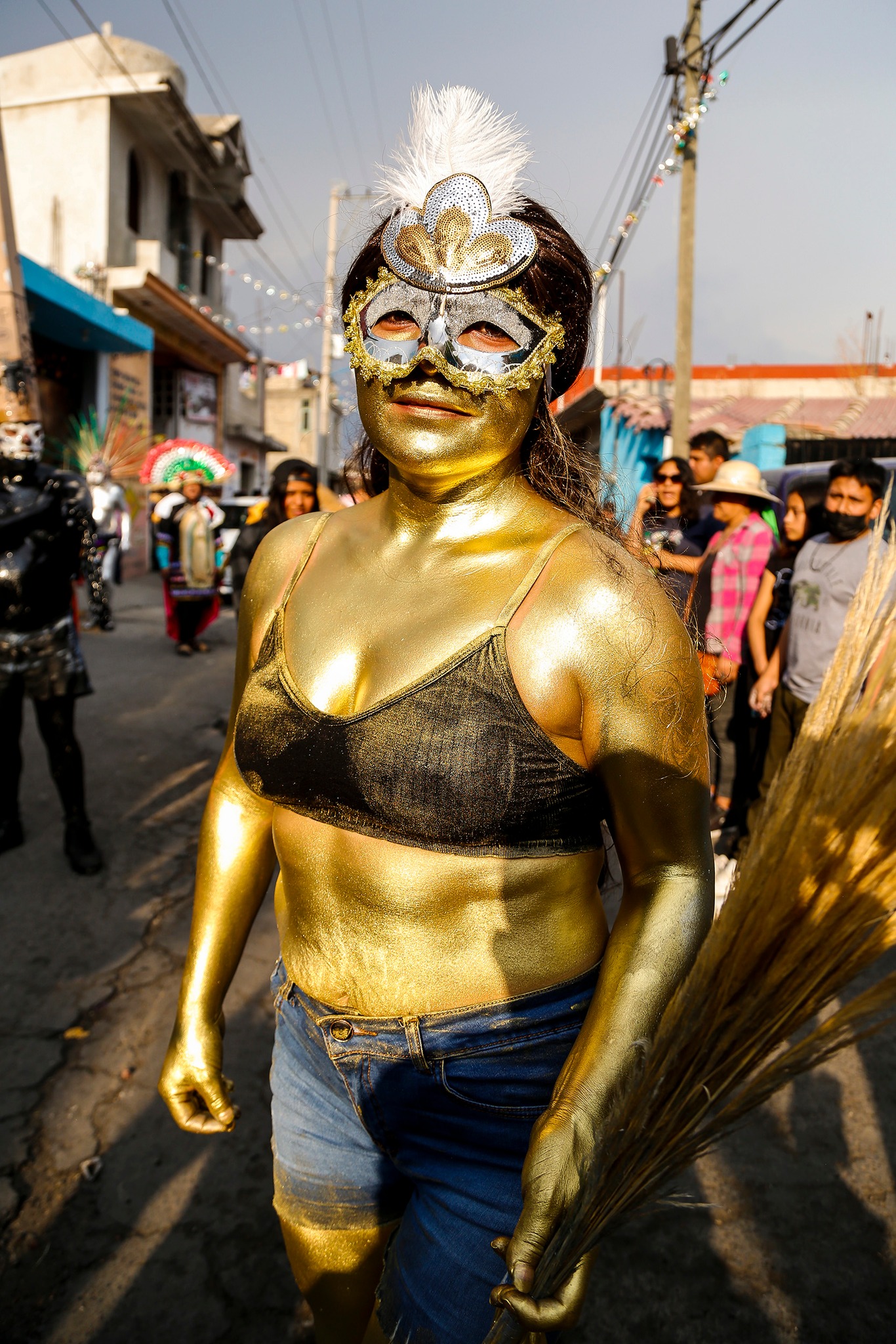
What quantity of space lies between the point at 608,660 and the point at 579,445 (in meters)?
0.52

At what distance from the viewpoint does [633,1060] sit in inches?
41.1

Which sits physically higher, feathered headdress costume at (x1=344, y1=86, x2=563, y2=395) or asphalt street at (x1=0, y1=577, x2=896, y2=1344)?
feathered headdress costume at (x1=344, y1=86, x2=563, y2=395)

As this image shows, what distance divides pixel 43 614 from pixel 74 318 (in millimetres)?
10717

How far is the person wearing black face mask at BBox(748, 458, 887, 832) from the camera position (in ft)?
13.2

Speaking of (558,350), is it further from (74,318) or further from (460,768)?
(74,318)

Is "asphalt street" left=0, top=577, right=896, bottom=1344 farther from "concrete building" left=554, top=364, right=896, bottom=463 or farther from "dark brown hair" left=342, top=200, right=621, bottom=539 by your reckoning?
"concrete building" left=554, top=364, right=896, bottom=463

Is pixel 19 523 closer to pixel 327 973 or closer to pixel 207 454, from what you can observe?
pixel 327 973

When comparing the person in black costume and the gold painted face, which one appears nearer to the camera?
the gold painted face

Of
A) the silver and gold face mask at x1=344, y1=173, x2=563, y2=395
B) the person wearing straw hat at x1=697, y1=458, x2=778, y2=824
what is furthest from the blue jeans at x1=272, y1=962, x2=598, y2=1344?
the person wearing straw hat at x1=697, y1=458, x2=778, y2=824

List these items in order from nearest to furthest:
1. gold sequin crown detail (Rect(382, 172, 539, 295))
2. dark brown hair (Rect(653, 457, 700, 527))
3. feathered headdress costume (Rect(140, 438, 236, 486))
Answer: gold sequin crown detail (Rect(382, 172, 539, 295))
dark brown hair (Rect(653, 457, 700, 527))
feathered headdress costume (Rect(140, 438, 236, 486))

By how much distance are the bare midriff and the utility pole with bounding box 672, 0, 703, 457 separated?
9.06 m

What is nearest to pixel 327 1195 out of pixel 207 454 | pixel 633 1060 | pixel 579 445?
pixel 633 1060

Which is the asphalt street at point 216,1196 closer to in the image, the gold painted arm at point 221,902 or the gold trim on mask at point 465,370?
the gold painted arm at point 221,902

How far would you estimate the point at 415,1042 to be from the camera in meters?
1.24
